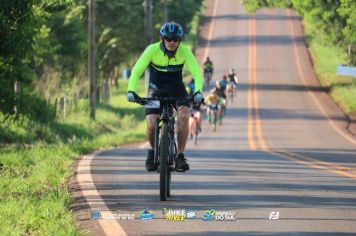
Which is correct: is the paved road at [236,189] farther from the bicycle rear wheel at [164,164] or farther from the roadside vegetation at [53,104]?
the roadside vegetation at [53,104]

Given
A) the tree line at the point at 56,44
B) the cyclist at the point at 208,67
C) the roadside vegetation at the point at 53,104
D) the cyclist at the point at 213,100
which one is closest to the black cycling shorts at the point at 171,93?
the roadside vegetation at the point at 53,104

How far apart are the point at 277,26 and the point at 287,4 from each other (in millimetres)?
45123

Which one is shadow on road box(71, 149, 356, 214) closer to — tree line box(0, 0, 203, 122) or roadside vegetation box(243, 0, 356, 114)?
tree line box(0, 0, 203, 122)

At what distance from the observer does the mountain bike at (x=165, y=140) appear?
420 inches

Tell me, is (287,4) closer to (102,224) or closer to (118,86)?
(118,86)

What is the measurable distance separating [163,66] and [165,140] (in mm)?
920

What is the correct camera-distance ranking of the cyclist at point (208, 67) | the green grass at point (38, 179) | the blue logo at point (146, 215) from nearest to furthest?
the green grass at point (38, 179), the blue logo at point (146, 215), the cyclist at point (208, 67)

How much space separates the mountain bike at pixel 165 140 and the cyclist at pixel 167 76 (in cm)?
10

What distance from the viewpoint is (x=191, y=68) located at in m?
11.2

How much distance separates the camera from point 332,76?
214 ft

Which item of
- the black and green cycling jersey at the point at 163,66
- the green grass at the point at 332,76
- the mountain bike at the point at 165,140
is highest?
the black and green cycling jersey at the point at 163,66

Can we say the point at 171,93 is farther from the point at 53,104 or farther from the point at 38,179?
the point at 53,104

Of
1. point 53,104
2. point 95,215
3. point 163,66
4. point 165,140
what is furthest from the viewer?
point 53,104

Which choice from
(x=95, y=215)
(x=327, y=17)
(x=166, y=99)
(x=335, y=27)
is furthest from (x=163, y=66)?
(x=335, y=27)
